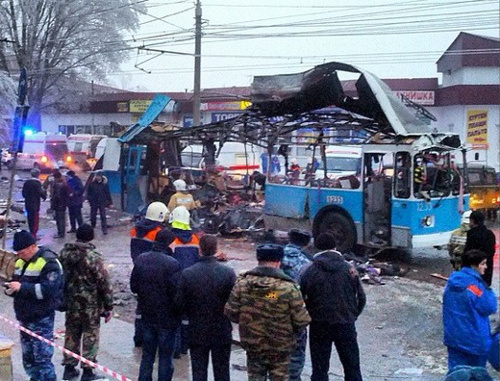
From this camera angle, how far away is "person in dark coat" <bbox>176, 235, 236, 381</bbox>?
19.5 ft

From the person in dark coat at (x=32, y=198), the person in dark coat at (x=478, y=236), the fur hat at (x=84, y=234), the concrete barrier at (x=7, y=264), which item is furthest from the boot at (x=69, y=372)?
the person in dark coat at (x=32, y=198)

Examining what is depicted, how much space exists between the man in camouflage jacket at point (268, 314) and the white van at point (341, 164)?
887 cm

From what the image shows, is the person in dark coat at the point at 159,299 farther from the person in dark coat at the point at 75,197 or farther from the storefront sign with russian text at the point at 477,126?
the storefront sign with russian text at the point at 477,126

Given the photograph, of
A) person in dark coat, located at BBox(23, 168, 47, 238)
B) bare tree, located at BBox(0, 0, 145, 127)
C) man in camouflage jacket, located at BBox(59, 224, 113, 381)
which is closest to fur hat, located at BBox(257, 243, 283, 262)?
man in camouflage jacket, located at BBox(59, 224, 113, 381)

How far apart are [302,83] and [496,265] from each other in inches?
224

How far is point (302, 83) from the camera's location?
15.2 m

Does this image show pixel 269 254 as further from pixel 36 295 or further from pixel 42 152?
pixel 42 152

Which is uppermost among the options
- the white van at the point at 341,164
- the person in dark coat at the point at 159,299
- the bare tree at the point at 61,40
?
the bare tree at the point at 61,40

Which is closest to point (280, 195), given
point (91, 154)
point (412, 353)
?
point (412, 353)

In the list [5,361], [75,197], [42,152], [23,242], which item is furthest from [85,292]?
[42,152]

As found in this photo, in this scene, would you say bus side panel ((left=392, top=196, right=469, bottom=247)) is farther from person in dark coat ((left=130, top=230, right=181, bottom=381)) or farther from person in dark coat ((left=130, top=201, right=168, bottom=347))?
person in dark coat ((left=130, top=230, right=181, bottom=381))

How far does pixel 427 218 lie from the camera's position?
43.1 feet

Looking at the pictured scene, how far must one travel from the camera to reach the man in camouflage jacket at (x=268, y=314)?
5.39 meters

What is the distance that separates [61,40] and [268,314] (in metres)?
32.8
